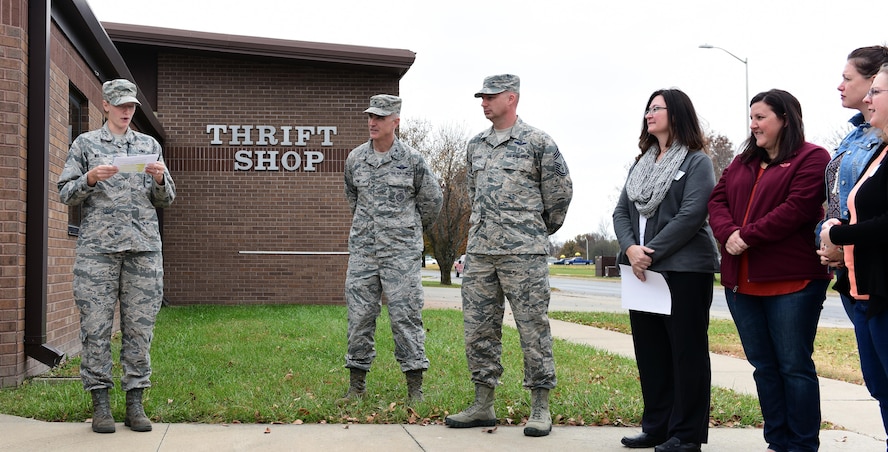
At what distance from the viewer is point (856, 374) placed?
28.9 feet

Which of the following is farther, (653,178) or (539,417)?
(539,417)

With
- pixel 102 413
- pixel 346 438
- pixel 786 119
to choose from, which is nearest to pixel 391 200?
pixel 346 438

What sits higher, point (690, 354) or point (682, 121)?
point (682, 121)

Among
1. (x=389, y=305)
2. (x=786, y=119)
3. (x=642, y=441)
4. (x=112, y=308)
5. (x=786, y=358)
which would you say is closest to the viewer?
(x=786, y=358)

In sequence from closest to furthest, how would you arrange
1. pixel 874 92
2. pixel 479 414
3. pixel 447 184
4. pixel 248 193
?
pixel 874 92 < pixel 479 414 < pixel 248 193 < pixel 447 184

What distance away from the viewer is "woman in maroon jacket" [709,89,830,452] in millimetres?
4316

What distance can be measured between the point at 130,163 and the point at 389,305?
203cm

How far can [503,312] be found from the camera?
5441mm

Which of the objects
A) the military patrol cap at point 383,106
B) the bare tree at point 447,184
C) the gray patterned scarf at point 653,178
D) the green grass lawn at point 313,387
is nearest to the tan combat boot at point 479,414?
the green grass lawn at point 313,387

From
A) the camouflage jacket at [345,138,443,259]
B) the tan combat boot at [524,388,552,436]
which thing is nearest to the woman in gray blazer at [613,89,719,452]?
the tan combat boot at [524,388,552,436]

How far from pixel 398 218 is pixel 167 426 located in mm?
2099

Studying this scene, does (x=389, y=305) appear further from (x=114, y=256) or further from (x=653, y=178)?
(x=653, y=178)

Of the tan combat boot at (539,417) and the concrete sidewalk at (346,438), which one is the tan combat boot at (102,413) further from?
the tan combat boot at (539,417)

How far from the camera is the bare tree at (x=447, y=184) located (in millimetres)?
Result: 33312
